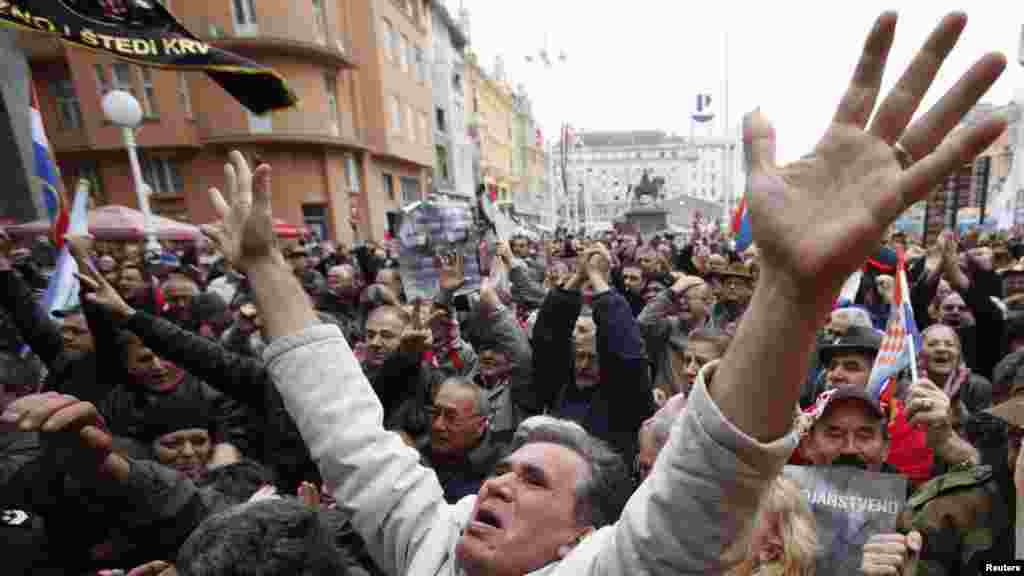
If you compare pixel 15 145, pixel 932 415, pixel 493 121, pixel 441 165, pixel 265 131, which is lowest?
pixel 932 415

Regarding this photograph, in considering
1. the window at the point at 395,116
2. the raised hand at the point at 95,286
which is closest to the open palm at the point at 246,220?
the raised hand at the point at 95,286

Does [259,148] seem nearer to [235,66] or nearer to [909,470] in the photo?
[235,66]

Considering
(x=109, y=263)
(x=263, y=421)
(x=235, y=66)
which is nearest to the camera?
(x=263, y=421)

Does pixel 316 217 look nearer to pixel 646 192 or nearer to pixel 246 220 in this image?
pixel 646 192

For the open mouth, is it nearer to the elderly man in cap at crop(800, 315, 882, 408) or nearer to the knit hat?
the knit hat

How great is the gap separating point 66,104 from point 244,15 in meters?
7.01

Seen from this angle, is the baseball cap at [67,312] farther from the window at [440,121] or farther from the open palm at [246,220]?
the window at [440,121]

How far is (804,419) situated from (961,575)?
700 millimetres

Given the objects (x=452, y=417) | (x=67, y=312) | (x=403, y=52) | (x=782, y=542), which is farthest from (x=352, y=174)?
(x=782, y=542)

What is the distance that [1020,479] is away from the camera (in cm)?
140

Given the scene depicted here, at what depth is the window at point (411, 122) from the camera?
27.0 m

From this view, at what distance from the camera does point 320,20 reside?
817 inches

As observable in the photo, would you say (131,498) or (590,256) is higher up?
(590,256)

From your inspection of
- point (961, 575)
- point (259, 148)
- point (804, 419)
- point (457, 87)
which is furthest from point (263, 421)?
point (457, 87)
